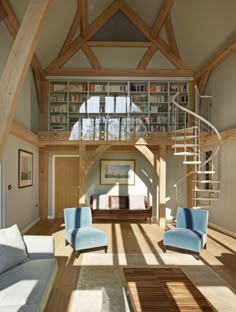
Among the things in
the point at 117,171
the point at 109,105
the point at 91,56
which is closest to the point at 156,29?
the point at 91,56

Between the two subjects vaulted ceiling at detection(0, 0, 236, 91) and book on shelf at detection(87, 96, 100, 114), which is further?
book on shelf at detection(87, 96, 100, 114)

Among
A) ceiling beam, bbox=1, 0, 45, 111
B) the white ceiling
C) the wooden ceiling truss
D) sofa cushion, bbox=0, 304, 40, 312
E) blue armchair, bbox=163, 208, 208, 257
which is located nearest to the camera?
sofa cushion, bbox=0, 304, 40, 312

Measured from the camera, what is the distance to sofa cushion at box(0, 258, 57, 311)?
2229 millimetres

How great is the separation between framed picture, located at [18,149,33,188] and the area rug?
2.60 metres

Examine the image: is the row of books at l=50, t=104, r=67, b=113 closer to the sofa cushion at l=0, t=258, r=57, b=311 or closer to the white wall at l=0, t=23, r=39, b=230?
the white wall at l=0, t=23, r=39, b=230

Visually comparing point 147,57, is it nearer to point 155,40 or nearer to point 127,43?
point 155,40

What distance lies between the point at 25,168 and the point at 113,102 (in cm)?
344

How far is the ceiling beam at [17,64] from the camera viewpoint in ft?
9.16

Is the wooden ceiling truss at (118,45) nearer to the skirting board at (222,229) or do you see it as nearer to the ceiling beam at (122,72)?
the ceiling beam at (122,72)

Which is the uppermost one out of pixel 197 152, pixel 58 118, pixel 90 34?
pixel 90 34

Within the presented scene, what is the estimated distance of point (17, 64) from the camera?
115 inches

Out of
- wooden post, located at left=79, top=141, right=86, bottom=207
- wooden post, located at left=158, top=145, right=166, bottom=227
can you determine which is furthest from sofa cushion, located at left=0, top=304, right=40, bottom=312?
wooden post, located at left=158, top=145, right=166, bottom=227

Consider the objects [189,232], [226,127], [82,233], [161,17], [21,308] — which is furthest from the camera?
[161,17]

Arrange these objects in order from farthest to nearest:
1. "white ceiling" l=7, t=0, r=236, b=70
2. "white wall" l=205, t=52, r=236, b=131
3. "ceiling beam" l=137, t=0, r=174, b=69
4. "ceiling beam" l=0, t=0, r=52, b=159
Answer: "ceiling beam" l=137, t=0, r=174, b=69 → "white wall" l=205, t=52, r=236, b=131 → "white ceiling" l=7, t=0, r=236, b=70 → "ceiling beam" l=0, t=0, r=52, b=159
